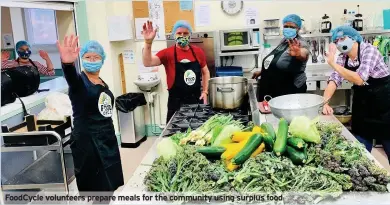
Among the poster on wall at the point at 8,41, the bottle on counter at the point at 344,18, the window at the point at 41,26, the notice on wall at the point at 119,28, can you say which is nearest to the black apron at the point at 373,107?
the bottle on counter at the point at 344,18

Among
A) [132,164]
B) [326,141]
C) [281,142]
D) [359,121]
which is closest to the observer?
[281,142]

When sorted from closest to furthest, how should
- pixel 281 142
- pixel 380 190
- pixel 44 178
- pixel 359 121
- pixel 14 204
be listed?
pixel 380 190 < pixel 281 142 < pixel 44 178 < pixel 14 204 < pixel 359 121

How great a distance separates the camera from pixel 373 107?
275 cm

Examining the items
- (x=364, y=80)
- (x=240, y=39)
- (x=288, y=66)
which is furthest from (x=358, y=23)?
(x=364, y=80)

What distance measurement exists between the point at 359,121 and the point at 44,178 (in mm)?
2291

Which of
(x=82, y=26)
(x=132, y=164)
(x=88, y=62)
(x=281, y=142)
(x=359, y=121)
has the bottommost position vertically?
(x=132, y=164)

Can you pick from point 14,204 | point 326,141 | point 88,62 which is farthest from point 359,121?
point 14,204

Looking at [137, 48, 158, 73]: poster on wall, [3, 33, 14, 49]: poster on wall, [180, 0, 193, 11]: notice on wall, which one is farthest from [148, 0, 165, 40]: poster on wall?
[3, 33, 14, 49]: poster on wall

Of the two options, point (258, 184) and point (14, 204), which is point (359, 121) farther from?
point (14, 204)

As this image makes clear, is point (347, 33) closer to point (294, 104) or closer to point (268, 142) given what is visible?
point (294, 104)

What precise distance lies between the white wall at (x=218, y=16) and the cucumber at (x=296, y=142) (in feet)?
10.8

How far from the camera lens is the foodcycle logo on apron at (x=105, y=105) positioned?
253 cm

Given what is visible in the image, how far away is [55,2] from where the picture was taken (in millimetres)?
3566

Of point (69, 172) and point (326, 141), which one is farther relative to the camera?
point (69, 172)
